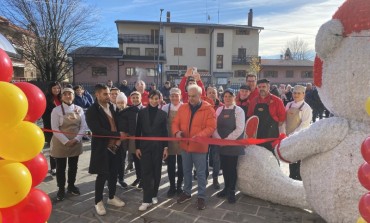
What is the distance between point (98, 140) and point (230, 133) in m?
1.93

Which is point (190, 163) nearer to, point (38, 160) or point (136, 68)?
point (38, 160)

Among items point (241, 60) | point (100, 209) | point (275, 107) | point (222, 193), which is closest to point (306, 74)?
point (241, 60)

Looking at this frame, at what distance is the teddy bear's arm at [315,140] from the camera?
315 centimetres

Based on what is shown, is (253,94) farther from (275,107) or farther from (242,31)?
(242,31)

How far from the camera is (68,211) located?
4.19m

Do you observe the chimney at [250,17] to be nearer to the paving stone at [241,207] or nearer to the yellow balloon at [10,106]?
the paving stone at [241,207]

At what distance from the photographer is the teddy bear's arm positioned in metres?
3.15

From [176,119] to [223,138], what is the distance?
0.78 metres

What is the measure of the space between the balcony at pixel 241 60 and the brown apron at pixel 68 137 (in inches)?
1361

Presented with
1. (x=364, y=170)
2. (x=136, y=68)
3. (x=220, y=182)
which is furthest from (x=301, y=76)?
(x=364, y=170)

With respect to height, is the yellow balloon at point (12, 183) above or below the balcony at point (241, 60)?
below

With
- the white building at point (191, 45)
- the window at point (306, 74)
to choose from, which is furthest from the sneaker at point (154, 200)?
the window at point (306, 74)

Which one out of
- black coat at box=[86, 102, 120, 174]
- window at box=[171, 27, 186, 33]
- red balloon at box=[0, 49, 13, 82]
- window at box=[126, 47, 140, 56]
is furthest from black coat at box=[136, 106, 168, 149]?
window at box=[171, 27, 186, 33]

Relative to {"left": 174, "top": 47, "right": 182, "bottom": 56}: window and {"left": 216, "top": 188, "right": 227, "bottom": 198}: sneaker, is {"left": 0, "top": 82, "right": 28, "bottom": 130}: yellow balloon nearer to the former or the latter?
{"left": 216, "top": 188, "right": 227, "bottom": 198}: sneaker
